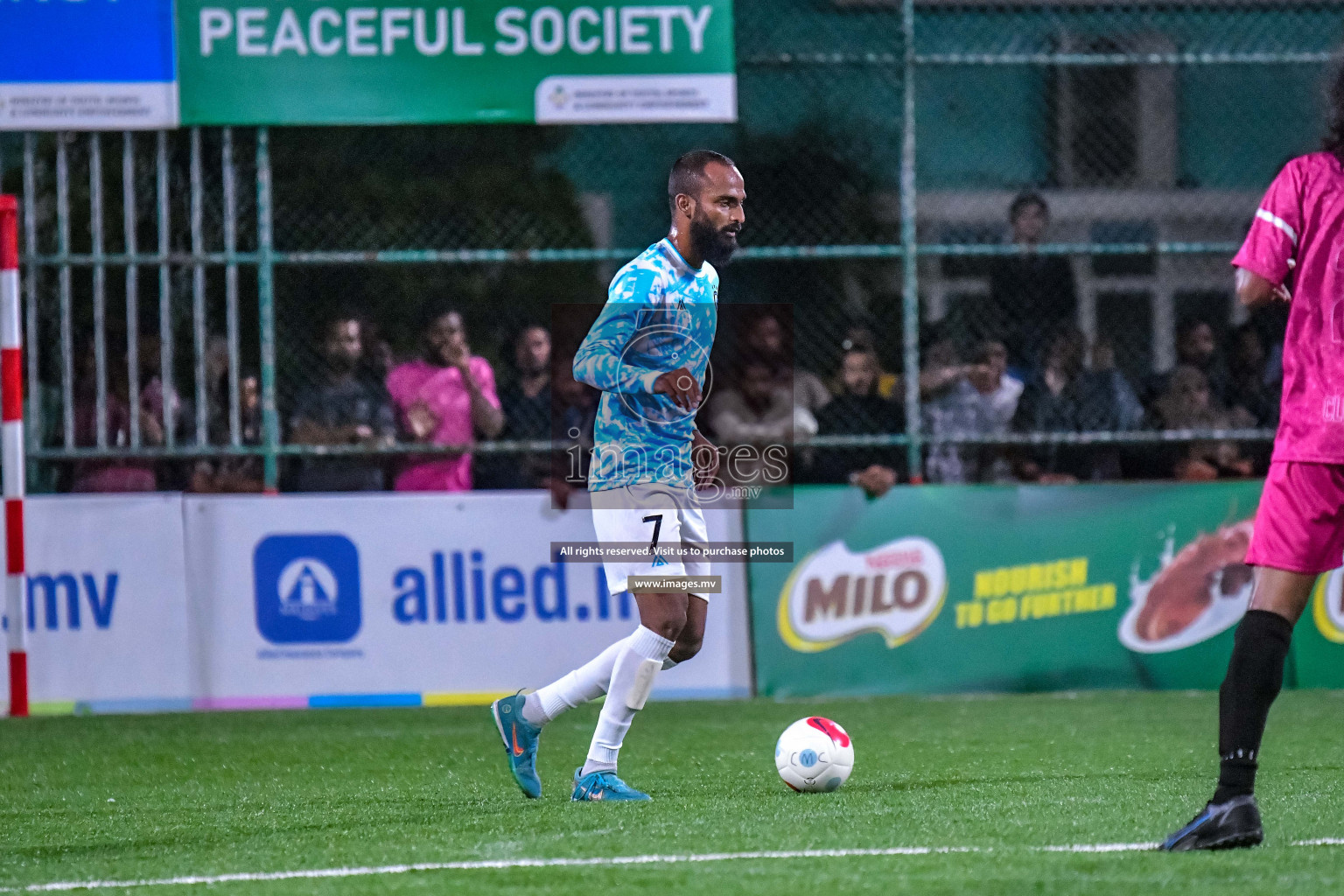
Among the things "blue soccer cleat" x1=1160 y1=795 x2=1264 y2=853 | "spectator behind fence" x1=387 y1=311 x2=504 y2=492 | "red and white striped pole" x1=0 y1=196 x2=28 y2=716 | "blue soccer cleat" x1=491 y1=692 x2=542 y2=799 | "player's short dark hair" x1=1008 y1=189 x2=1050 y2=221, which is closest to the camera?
"blue soccer cleat" x1=1160 y1=795 x2=1264 y2=853

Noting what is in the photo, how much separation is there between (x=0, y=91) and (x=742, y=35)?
5.28 m

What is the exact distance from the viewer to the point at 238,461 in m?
10.7

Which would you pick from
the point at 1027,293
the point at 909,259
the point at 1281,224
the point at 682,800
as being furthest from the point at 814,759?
the point at 1027,293

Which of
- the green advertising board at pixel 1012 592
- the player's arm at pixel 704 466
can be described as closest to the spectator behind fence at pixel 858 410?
the green advertising board at pixel 1012 592

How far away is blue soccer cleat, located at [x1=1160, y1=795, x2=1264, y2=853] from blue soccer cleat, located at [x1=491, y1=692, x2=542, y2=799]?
2375 mm

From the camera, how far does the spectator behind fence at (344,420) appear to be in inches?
417

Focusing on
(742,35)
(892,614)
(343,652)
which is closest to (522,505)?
(343,652)

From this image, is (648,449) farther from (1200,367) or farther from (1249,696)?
(1200,367)

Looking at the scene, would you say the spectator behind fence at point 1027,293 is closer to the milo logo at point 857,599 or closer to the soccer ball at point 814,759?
the milo logo at point 857,599

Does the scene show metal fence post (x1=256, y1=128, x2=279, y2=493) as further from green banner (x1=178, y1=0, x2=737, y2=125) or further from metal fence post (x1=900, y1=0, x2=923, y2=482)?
metal fence post (x1=900, y1=0, x2=923, y2=482)

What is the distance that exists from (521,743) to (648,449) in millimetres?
1118

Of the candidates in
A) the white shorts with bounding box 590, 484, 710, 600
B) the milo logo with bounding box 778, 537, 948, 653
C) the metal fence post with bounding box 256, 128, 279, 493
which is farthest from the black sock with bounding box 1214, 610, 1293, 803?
the metal fence post with bounding box 256, 128, 279, 493

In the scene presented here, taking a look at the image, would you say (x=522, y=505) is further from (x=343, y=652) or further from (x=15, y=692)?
(x=15, y=692)

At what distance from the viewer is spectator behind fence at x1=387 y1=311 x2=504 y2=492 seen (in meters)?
10.6
